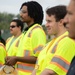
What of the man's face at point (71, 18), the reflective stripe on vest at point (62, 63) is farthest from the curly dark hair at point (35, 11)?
the man's face at point (71, 18)

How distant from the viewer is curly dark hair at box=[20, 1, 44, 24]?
6375 mm

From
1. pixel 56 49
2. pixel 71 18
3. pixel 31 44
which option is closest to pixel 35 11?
pixel 31 44

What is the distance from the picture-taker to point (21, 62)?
243 inches

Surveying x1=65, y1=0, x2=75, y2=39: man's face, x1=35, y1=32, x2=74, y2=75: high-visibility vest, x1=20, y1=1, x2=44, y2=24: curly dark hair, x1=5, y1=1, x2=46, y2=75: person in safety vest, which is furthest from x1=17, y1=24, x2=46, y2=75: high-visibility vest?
x1=65, y1=0, x2=75, y2=39: man's face

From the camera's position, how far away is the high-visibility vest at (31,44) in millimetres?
5953

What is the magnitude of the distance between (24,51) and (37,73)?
1.13 m

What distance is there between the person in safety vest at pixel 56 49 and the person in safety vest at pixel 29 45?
3.31ft

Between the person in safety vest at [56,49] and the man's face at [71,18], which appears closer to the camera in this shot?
the man's face at [71,18]

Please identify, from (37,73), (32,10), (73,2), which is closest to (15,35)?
(32,10)

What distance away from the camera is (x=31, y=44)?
6.02 meters

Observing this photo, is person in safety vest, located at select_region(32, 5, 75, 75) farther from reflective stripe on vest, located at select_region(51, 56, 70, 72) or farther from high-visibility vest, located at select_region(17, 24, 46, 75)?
high-visibility vest, located at select_region(17, 24, 46, 75)

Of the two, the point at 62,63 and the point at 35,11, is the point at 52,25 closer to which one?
the point at 62,63

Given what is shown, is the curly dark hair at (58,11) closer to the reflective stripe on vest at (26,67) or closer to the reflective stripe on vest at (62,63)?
the reflective stripe on vest at (62,63)

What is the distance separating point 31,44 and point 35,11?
27.3 inches
